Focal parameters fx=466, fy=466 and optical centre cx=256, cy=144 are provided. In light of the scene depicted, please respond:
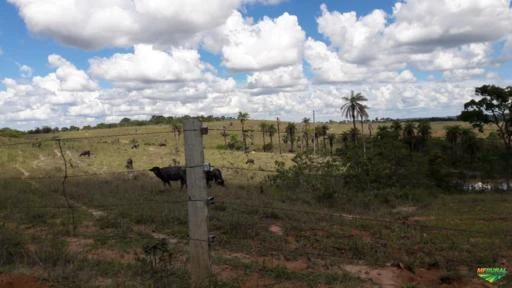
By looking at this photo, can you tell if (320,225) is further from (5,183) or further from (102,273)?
(5,183)

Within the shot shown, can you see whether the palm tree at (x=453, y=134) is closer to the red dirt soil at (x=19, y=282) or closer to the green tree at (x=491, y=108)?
the green tree at (x=491, y=108)

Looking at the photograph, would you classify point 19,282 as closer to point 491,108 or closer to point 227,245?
point 227,245

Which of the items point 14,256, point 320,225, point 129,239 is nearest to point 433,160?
point 320,225

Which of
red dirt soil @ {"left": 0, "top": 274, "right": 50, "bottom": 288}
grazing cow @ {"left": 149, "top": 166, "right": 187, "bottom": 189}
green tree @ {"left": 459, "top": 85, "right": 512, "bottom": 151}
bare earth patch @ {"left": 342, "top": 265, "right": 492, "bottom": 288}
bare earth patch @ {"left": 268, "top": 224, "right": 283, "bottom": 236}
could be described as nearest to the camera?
red dirt soil @ {"left": 0, "top": 274, "right": 50, "bottom": 288}

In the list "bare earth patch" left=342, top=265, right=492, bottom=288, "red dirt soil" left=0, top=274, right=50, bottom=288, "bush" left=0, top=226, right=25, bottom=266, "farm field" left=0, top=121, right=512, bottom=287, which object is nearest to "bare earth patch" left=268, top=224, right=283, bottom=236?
"farm field" left=0, top=121, right=512, bottom=287

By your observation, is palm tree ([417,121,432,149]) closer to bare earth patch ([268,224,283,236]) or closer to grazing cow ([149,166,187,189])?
grazing cow ([149,166,187,189])

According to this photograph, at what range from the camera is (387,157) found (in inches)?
1543

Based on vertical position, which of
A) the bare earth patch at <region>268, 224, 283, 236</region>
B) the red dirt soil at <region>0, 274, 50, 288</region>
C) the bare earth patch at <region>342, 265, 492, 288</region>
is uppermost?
the red dirt soil at <region>0, 274, 50, 288</region>

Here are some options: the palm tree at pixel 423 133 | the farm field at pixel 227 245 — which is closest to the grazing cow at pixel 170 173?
the farm field at pixel 227 245

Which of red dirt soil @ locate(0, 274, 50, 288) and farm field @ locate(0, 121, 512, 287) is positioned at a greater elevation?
red dirt soil @ locate(0, 274, 50, 288)

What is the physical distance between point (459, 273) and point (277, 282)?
448 centimetres

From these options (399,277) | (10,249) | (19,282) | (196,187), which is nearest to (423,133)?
(399,277)

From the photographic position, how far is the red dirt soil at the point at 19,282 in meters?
6.25

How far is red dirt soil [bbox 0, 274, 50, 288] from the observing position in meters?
6.25
